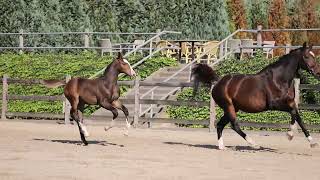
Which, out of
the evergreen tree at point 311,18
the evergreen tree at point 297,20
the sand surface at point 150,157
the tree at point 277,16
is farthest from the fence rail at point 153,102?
the evergreen tree at point 311,18

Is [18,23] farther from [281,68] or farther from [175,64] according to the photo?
[281,68]

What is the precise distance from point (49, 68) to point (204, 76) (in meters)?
13.2

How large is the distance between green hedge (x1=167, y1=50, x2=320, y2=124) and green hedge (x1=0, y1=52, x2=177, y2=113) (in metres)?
2.84

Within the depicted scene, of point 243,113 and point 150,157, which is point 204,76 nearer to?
point 150,157

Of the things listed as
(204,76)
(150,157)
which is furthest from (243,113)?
(150,157)

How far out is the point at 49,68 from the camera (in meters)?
27.8

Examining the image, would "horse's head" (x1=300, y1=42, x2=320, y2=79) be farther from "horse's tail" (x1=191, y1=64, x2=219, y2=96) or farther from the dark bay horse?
"horse's tail" (x1=191, y1=64, x2=219, y2=96)

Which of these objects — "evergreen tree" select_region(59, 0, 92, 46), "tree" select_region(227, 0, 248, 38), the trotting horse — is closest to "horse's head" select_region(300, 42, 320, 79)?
the trotting horse

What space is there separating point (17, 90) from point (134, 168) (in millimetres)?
16102

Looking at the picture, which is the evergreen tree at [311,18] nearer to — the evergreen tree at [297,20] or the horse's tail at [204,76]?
the evergreen tree at [297,20]

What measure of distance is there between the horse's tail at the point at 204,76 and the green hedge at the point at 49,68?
8405mm

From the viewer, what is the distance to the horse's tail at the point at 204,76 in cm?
1550

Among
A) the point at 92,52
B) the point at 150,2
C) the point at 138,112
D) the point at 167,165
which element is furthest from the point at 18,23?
the point at 167,165

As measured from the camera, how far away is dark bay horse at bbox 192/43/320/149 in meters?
13.9
